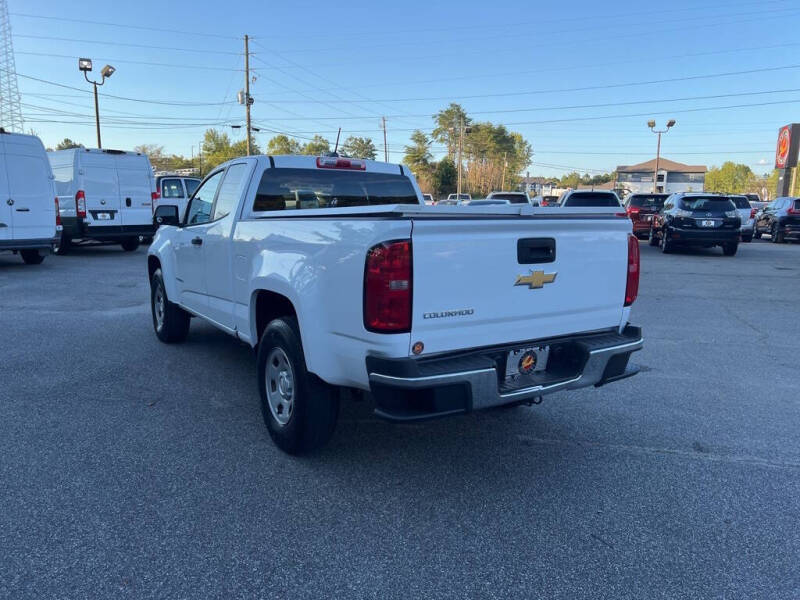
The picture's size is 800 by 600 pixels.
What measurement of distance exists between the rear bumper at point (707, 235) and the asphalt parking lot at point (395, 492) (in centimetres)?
1243

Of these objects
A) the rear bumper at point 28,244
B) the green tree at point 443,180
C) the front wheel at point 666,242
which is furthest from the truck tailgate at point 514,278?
the green tree at point 443,180

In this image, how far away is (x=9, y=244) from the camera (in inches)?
499

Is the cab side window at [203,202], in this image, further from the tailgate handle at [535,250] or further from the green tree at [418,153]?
the green tree at [418,153]

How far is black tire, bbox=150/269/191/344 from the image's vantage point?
657 centimetres

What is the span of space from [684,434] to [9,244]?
43.9 ft

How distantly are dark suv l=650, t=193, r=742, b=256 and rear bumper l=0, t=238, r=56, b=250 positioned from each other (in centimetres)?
1633

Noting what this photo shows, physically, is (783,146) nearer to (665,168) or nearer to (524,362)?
(524,362)

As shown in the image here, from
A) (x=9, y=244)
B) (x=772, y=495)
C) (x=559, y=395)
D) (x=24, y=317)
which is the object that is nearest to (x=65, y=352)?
(x=24, y=317)

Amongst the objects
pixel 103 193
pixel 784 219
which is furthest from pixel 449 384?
pixel 784 219

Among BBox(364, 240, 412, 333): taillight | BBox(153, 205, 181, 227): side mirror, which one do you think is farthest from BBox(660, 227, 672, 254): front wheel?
BBox(364, 240, 412, 333): taillight

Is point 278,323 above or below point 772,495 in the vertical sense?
above

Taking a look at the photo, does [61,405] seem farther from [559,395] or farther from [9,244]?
[9,244]

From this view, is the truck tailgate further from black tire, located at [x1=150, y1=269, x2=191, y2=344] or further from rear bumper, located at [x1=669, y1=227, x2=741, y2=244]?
rear bumper, located at [x1=669, y1=227, x2=741, y2=244]

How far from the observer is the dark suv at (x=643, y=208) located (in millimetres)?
22516
